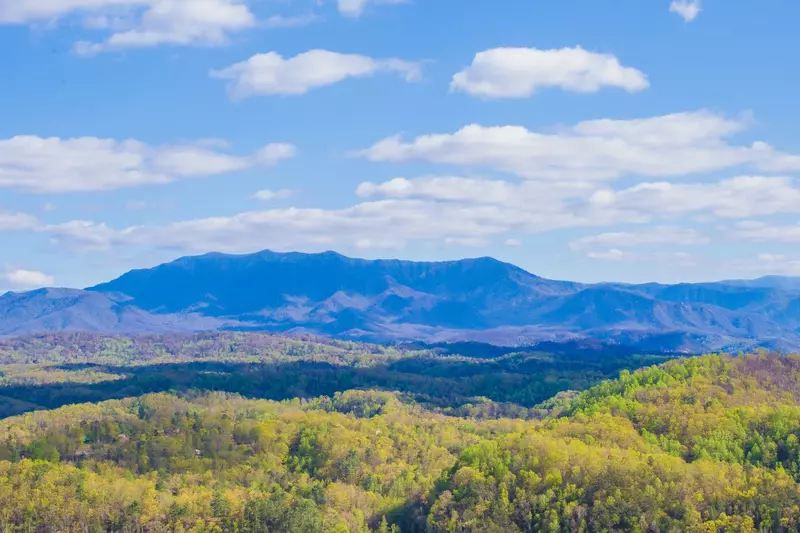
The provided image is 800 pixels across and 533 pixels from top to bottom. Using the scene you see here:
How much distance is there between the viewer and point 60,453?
182 meters

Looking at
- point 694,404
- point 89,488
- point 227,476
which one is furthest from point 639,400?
point 89,488

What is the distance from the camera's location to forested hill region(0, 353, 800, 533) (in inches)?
4719

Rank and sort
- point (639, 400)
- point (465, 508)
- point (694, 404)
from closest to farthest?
point (465, 508)
point (694, 404)
point (639, 400)

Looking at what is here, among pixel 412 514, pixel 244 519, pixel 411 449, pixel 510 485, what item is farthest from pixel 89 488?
pixel 411 449

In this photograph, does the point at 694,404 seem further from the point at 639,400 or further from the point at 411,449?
the point at 411,449

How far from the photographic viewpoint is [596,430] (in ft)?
529

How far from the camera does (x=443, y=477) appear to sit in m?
143

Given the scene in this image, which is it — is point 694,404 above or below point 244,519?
above

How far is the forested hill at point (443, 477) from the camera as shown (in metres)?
120

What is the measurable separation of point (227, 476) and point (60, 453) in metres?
40.9

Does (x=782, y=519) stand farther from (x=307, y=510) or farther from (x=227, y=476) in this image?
(x=227, y=476)

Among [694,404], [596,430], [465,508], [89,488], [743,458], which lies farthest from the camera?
[694,404]

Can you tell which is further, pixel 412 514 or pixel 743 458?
pixel 743 458

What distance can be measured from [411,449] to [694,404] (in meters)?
56.6
